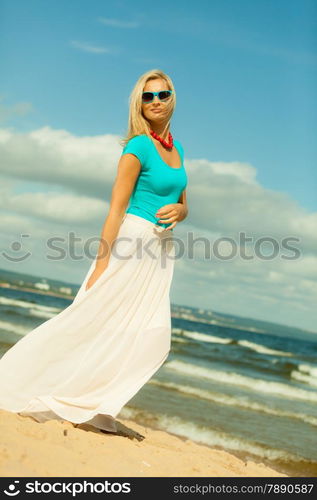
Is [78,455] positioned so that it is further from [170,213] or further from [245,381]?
[245,381]

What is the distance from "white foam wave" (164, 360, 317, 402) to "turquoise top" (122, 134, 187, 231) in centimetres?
1042

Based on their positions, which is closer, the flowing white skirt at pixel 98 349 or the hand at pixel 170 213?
the flowing white skirt at pixel 98 349

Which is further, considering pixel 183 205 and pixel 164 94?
pixel 183 205

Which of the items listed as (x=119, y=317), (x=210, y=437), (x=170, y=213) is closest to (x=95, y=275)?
(x=119, y=317)

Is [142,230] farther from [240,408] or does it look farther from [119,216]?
[240,408]

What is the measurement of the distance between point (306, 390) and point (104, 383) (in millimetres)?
12735

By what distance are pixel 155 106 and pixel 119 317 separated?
1422 mm

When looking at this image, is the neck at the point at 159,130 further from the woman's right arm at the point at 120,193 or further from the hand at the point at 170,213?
the hand at the point at 170,213

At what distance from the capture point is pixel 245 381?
49.7 ft

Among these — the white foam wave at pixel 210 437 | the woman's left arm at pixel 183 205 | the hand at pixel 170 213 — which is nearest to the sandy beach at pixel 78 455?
the hand at pixel 170 213

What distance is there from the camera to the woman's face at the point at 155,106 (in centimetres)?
393

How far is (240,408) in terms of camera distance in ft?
33.2

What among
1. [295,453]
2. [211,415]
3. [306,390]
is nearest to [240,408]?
[211,415]
